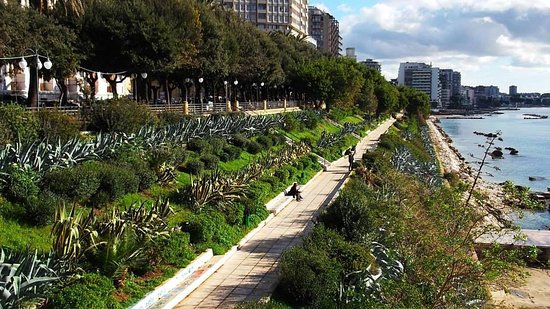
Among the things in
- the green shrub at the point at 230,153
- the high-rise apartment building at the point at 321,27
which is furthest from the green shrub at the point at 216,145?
the high-rise apartment building at the point at 321,27

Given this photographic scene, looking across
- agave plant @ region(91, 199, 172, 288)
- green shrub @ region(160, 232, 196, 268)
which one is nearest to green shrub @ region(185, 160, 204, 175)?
agave plant @ region(91, 199, 172, 288)

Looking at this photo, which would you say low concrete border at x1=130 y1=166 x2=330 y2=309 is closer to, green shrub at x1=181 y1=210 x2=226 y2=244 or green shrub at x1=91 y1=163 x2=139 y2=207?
green shrub at x1=181 y1=210 x2=226 y2=244

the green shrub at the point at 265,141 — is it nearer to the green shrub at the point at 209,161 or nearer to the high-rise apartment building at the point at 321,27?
the green shrub at the point at 209,161

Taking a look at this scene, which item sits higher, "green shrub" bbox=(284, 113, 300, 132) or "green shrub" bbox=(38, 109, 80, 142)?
"green shrub" bbox=(38, 109, 80, 142)

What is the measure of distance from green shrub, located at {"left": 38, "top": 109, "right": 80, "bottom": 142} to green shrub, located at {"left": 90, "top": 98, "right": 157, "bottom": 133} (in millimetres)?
2372

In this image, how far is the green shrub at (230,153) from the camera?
887 inches

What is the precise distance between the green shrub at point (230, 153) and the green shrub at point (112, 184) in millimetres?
8434

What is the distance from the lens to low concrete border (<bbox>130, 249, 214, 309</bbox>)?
30.8ft

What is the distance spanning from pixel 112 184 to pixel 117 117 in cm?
818

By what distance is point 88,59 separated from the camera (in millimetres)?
33500

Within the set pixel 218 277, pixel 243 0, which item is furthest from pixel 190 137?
pixel 243 0

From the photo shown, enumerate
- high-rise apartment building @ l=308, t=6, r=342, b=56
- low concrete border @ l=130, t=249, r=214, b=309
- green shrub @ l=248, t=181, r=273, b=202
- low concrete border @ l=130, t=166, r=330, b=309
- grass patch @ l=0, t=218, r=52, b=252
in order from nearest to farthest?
low concrete border @ l=130, t=249, r=214, b=309, low concrete border @ l=130, t=166, r=330, b=309, grass patch @ l=0, t=218, r=52, b=252, green shrub @ l=248, t=181, r=273, b=202, high-rise apartment building @ l=308, t=6, r=342, b=56

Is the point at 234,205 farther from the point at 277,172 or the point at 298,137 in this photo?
the point at 298,137

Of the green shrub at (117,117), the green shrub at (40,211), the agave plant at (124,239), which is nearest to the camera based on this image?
the agave plant at (124,239)
